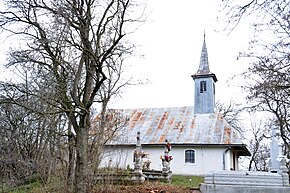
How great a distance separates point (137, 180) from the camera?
1298 cm

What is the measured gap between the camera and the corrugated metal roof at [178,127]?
2158cm

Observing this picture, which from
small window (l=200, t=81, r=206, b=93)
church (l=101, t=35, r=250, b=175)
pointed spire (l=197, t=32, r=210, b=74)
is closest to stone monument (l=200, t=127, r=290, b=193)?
church (l=101, t=35, r=250, b=175)

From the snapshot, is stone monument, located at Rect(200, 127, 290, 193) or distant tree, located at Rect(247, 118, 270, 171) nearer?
stone monument, located at Rect(200, 127, 290, 193)

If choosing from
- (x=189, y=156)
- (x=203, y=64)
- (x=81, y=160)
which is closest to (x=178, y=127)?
(x=189, y=156)

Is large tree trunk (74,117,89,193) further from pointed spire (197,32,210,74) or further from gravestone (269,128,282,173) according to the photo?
pointed spire (197,32,210,74)

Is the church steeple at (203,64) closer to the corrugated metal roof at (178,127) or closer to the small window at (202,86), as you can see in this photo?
the small window at (202,86)

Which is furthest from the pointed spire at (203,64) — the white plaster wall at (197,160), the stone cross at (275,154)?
the stone cross at (275,154)

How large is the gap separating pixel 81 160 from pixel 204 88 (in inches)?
696

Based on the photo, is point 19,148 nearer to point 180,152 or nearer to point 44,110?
point 44,110

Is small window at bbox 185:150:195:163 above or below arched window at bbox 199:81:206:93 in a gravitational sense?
below

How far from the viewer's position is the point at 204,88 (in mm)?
25547

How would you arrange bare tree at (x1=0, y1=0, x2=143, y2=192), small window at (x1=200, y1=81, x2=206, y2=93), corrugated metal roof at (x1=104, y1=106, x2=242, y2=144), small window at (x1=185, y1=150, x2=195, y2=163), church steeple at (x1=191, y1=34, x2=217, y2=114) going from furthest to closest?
small window at (x1=200, y1=81, x2=206, y2=93)
church steeple at (x1=191, y1=34, x2=217, y2=114)
small window at (x1=185, y1=150, x2=195, y2=163)
corrugated metal roof at (x1=104, y1=106, x2=242, y2=144)
bare tree at (x1=0, y1=0, x2=143, y2=192)

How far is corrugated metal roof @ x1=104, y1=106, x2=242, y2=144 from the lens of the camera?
850 inches

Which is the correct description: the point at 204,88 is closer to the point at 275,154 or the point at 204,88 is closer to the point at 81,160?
the point at 275,154
